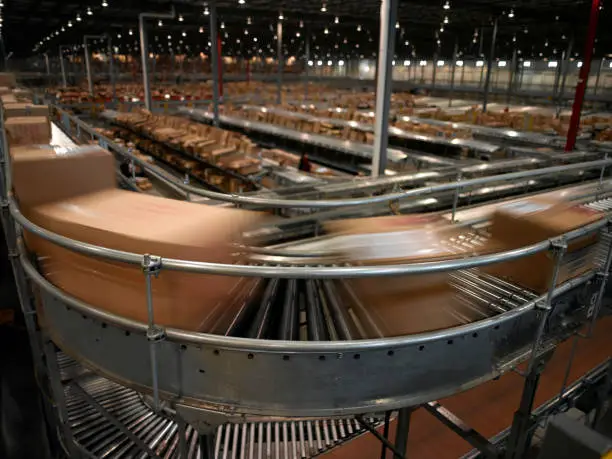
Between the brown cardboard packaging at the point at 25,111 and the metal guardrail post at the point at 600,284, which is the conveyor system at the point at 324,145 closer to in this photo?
the brown cardboard packaging at the point at 25,111

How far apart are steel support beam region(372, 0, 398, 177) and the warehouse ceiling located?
7.73 metres

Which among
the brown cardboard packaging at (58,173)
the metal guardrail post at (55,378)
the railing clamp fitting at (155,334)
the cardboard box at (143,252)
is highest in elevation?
the brown cardboard packaging at (58,173)

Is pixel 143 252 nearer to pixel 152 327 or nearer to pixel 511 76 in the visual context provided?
pixel 152 327

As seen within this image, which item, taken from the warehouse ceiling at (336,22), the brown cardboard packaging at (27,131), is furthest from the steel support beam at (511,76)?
the brown cardboard packaging at (27,131)

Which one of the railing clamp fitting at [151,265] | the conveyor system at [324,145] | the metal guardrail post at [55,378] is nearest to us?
the railing clamp fitting at [151,265]

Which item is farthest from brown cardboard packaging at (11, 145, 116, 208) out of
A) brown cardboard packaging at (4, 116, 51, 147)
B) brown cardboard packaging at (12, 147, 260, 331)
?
brown cardboard packaging at (4, 116, 51, 147)

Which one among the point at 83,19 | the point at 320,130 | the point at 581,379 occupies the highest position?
the point at 83,19

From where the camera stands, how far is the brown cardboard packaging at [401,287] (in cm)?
197

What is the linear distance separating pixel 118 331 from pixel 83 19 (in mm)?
20844

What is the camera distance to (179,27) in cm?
2244

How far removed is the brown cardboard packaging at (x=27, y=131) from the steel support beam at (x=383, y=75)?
4.11 metres

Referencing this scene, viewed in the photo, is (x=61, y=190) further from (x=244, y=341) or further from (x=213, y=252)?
(x=244, y=341)

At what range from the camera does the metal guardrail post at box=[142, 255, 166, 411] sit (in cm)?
148

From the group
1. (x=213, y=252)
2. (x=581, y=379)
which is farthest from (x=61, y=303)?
(x=581, y=379)
